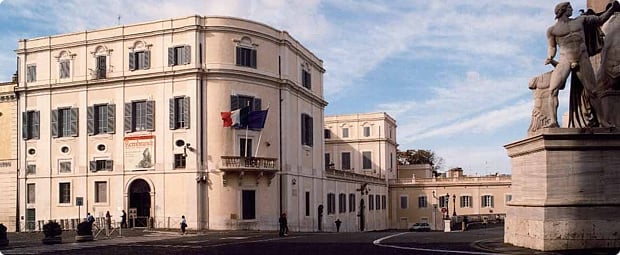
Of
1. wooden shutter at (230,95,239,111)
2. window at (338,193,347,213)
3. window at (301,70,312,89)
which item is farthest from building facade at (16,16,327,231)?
window at (338,193,347,213)

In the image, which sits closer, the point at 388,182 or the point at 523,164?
the point at 523,164

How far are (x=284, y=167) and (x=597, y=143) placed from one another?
36.4m

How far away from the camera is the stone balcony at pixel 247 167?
147ft

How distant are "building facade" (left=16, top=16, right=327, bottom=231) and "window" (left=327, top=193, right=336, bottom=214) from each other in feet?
20.4

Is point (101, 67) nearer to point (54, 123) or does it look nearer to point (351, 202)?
point (54, 123)

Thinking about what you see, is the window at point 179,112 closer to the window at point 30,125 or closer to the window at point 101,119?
the window at point 101,119

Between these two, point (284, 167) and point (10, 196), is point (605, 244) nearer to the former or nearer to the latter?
point (284, 167)

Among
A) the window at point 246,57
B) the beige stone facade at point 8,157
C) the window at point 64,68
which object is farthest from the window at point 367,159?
the beige stone facade at point 8,157

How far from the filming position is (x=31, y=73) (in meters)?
50.5

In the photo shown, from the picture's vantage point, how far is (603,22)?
45.8 ft

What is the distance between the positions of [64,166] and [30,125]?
421 centimetres

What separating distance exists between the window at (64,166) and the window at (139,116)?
16.9 ft

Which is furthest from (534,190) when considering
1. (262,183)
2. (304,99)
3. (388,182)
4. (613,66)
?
(388,182)

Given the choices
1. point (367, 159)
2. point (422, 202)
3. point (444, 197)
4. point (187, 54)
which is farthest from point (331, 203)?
point (422, 202)
